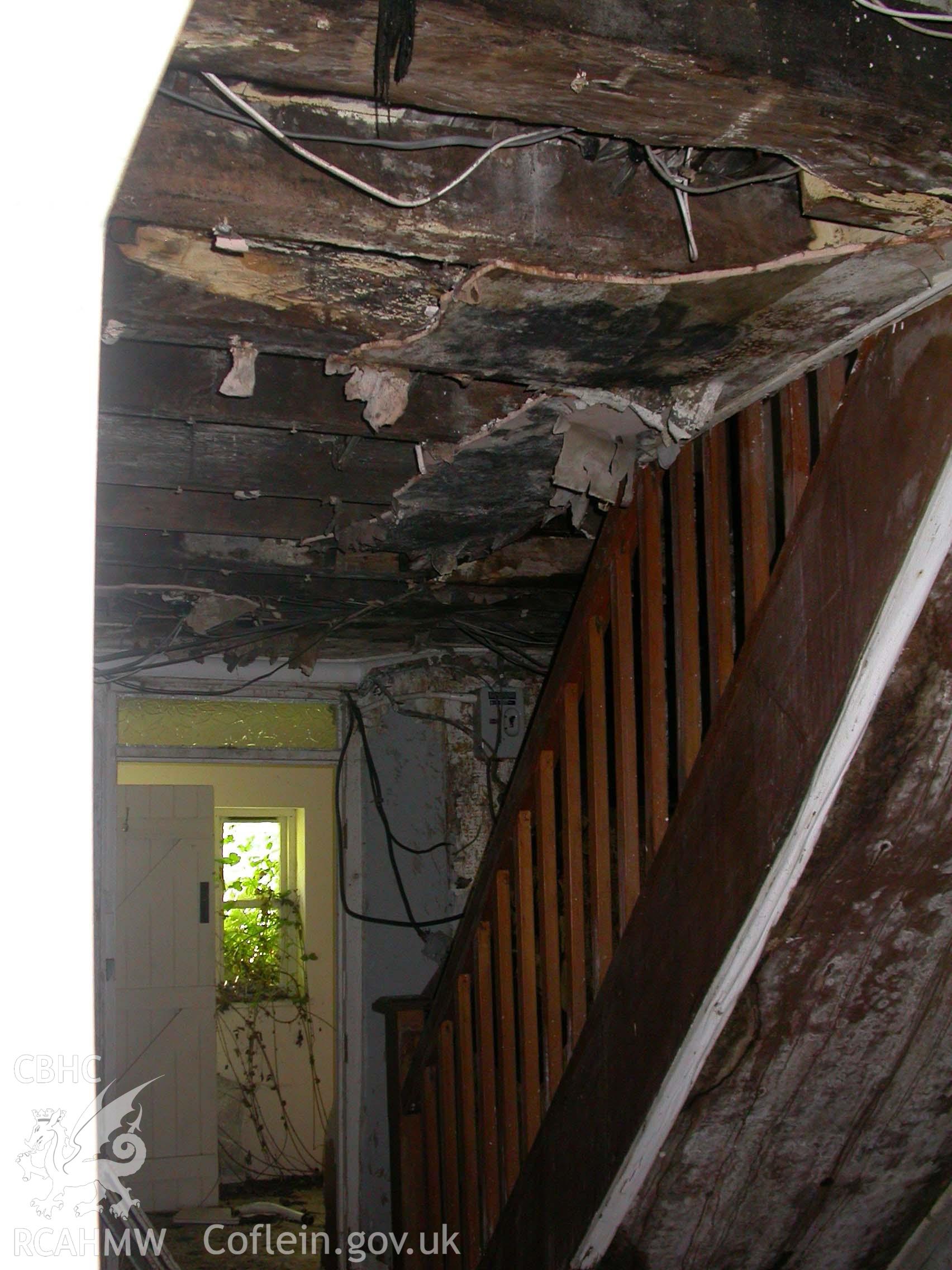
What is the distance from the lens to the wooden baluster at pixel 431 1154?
331 centimetres

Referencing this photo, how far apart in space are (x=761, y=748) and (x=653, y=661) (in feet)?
1.62

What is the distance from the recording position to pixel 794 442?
6.21 ft

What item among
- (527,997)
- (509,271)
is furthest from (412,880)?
(509,271)

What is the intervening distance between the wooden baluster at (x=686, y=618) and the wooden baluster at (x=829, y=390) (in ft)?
1.36

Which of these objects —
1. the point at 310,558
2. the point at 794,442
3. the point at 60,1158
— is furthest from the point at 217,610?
the point at 60,1158

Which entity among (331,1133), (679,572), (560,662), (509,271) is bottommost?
(331,1133)

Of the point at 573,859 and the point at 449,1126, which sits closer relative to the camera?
the point at 573,859

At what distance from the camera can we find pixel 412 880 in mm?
4531

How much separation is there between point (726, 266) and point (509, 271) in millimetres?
352

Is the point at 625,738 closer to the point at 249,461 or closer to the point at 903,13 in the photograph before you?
the point at 249,461

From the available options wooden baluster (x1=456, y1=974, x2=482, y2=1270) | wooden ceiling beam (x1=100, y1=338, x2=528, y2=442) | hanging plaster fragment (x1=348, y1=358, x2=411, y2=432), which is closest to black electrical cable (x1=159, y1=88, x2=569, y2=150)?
hanging plaster fragment (x1=348, y1=358, x2=411, y2=432)

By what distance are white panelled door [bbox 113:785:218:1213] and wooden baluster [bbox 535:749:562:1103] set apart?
3.17 meters

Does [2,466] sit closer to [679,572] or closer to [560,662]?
[679,572]

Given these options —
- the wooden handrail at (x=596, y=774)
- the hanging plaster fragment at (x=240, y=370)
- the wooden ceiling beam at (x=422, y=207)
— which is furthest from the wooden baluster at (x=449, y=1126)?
the wooden ceiling beam at (x=422, y=207)
